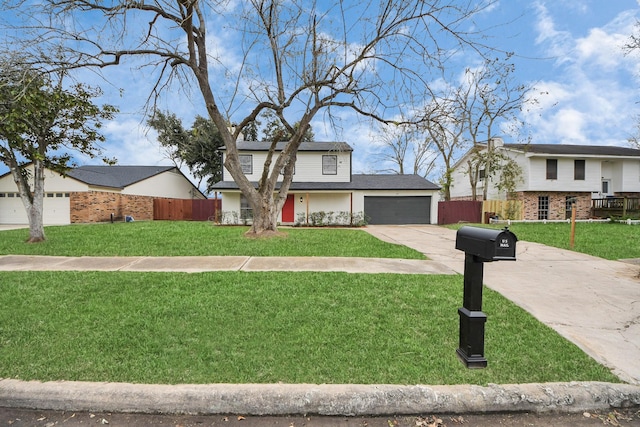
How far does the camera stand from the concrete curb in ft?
7.10

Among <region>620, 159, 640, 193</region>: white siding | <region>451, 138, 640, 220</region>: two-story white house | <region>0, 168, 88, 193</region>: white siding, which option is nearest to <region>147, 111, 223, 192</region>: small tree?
<region>0, 168, 88, 193</region>: white siding

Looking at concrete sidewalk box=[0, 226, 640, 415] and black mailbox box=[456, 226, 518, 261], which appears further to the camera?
black mailbox box=[456, 226, 518, 261]

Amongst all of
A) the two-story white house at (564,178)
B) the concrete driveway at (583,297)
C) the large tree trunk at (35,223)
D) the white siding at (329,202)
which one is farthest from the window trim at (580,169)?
the large tree trunk at (35,223)

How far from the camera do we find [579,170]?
22.2 metres

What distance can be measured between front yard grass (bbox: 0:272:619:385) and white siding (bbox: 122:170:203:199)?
20.6 meters

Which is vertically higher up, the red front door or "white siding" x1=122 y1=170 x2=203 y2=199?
"white siding" x1=122 y1=170 x2=203 y2=199

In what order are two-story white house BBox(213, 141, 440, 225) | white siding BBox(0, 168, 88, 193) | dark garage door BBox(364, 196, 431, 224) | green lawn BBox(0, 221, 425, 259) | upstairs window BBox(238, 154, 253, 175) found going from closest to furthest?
green lawn BBox(0, 221, 425, 259), two-story white house BBox(213, 141, 440, 225), upstairs window BBox(238, 154, 253, 175), white siding BBox(0, 168, 88, 193), dark garage door BBox(364, 196, 431, 224)

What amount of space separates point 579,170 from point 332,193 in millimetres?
18227

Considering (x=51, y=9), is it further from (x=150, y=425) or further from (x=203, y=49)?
(x=150, y=425)

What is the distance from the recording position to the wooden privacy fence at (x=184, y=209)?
2312 cm

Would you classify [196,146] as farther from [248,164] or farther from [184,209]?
[248,164]

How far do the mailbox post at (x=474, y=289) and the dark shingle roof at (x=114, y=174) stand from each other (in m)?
23.0

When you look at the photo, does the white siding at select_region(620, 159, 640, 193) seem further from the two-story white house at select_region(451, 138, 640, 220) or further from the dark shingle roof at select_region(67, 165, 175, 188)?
the dark shingle roof at select_region(67, 165, 175, 188)

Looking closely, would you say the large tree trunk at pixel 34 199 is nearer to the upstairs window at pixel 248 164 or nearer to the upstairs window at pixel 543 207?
the upstairs window at pixel 248 164
